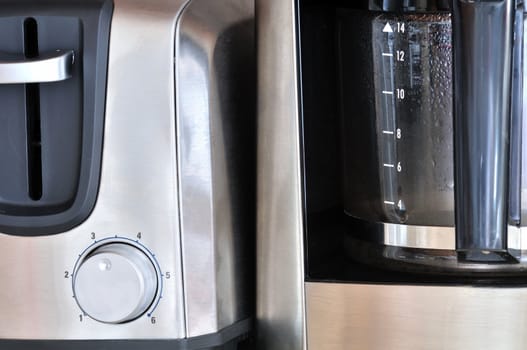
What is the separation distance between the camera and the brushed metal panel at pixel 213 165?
622 millimetres

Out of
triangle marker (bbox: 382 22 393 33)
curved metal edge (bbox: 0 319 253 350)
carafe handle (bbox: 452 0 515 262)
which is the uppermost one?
triangle marker (bbox: 382 22 393 33)

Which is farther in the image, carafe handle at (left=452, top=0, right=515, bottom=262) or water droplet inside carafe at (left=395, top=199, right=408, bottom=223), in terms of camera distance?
water droplet inside carafe at (left=395, top=199, right=408, bottom=223)

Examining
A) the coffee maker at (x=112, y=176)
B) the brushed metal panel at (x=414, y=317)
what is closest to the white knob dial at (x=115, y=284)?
the coffee maker at (x=112, y=176)

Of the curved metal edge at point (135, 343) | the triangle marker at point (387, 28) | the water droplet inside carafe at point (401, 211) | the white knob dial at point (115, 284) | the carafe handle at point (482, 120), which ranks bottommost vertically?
the curved metal edge at point (135, 343)

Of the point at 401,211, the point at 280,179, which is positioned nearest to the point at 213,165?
the point at 280,179

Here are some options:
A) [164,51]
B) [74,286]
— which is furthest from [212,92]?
[74,286]

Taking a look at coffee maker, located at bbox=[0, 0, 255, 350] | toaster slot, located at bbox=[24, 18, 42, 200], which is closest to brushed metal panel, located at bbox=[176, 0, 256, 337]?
coffee maker, located at bbox=[0, 0, 255, 350]

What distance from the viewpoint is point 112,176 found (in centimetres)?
63

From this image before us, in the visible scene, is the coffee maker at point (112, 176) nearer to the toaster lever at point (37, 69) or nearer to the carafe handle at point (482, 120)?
the toaster lever at point (37, 69)

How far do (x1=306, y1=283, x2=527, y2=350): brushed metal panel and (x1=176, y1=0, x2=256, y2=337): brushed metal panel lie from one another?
7cm

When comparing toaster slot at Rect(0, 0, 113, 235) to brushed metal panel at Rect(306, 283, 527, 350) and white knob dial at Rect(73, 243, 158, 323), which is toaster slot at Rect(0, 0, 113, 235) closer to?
white knob dial at Rect(73, 243, 158, 323)

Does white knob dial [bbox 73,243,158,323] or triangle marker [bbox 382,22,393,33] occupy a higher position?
triangle marker [bbox 382,22,393,33]

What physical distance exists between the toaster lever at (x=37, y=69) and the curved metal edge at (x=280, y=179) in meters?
0.15

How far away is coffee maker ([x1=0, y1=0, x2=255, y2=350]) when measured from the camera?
2.02 ft
